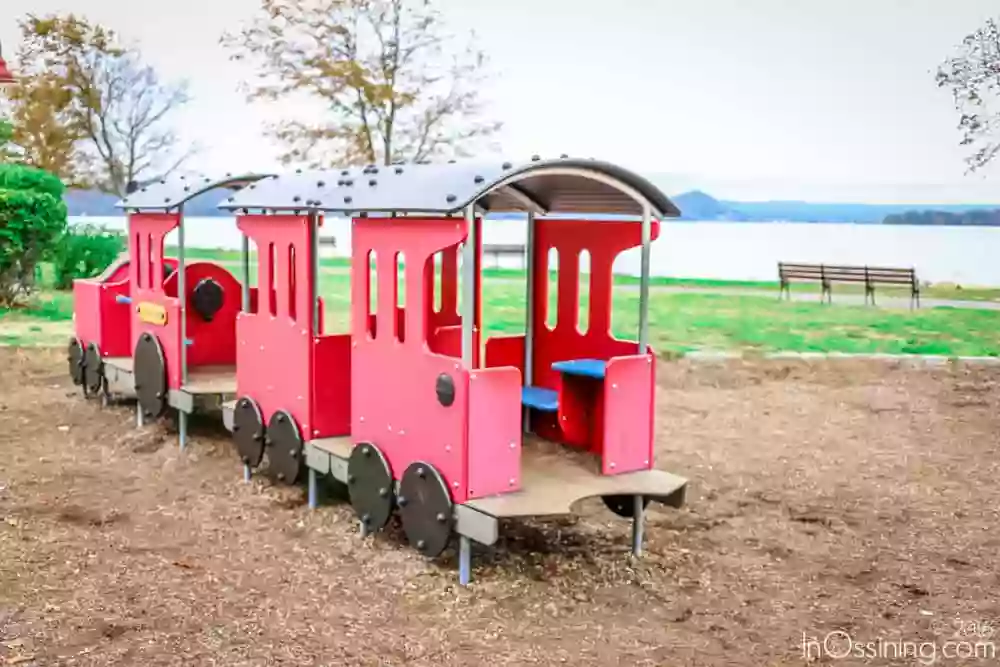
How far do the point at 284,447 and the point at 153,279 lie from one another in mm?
2192

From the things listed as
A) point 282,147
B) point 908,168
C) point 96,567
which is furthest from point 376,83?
point 96,567

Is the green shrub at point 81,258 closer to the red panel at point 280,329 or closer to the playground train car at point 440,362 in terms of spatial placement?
the playground train car at point 440,362

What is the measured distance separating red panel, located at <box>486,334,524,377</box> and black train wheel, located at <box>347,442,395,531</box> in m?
1.05

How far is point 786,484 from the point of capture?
6.38m

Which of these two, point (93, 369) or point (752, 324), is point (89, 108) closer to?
point (93, 369)

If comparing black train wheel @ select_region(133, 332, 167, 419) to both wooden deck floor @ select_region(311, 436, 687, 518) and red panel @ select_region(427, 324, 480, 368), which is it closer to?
wooden deck floor @ select_region(311, 436, 687, 518)

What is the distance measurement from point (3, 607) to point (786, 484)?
431 cm

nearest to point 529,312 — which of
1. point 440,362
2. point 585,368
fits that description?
point 585,368

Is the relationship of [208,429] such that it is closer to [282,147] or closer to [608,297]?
[608,297]

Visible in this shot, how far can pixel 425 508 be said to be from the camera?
181 inches

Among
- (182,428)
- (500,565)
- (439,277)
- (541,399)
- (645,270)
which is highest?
(645,270)

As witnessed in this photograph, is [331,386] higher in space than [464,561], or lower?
higher

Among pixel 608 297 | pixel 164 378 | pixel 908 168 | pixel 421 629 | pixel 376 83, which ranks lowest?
pixel 421 629

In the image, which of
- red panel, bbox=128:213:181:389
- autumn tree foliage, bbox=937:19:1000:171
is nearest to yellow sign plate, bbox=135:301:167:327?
red panel, bbox=128:213:181:389
